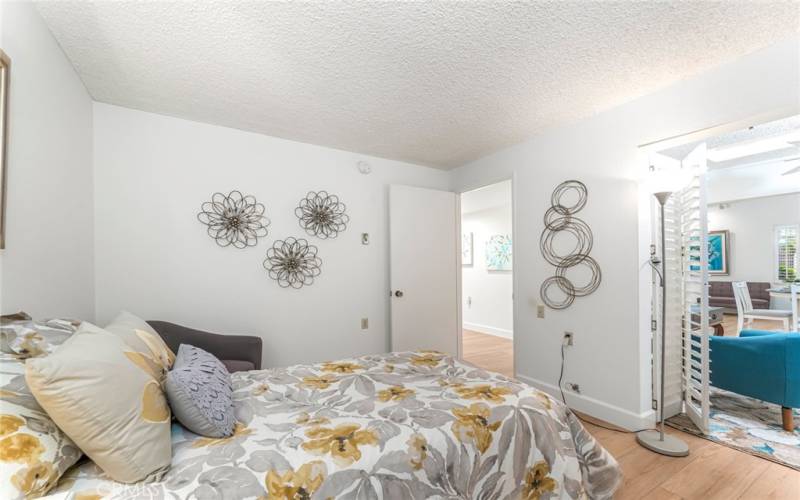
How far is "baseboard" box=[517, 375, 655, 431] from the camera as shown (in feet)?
8.00

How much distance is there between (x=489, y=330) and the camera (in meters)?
5.89

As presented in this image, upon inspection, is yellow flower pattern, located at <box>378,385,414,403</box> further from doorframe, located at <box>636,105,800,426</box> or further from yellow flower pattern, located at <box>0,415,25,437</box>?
doorframe, located at <box>636,105,800,426</box>

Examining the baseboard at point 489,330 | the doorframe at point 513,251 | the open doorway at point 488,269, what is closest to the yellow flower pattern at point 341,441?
the doorframe at point 513,251

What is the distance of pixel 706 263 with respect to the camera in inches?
91.7

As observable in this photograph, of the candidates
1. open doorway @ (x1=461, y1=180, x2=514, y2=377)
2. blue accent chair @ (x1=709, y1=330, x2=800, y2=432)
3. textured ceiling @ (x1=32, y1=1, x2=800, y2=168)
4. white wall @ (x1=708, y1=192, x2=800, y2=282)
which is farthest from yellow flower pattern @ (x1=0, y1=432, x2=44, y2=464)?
white wall @ (x1=708, y1=192, x2=800, y2=282)

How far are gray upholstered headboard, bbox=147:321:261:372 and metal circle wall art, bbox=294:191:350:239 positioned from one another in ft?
3.88

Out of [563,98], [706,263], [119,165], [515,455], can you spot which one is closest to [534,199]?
[563,98]

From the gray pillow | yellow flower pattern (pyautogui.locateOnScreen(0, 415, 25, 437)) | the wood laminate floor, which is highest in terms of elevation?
yellow flower pattern (pyautogui.locateOnScreen(0, 415, 25, 437))

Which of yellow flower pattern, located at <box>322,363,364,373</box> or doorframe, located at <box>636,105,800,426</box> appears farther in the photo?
doorframe, located at <box>636,105,800,426</box>

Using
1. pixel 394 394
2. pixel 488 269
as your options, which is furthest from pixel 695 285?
pixel 488 269

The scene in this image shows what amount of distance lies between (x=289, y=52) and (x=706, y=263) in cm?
302

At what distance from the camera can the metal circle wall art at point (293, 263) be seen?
312 centimetres

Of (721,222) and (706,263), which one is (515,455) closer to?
(706,263)

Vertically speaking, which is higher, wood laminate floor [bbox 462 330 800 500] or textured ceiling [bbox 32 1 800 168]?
textured ceiling [bbox 32 1 800 168]
